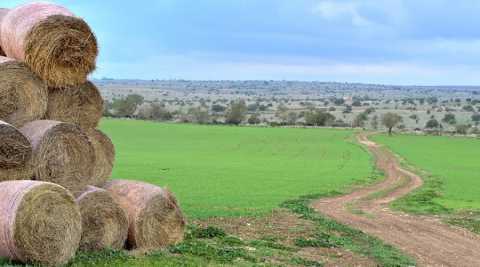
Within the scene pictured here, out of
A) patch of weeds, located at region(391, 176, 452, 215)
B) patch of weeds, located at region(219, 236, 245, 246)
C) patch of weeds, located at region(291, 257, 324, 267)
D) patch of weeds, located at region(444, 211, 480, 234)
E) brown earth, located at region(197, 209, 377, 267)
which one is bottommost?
patch of weeds, located at region(391, 176, 452, 215)

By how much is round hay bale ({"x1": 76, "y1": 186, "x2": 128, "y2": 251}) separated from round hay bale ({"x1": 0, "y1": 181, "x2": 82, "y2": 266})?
4.39ft

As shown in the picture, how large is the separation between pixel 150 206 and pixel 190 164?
36.7 m

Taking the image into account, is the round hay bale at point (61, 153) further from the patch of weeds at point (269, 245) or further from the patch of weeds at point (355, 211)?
the patch of weeds at point (355, 211)

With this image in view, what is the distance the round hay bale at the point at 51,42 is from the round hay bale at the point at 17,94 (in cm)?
27

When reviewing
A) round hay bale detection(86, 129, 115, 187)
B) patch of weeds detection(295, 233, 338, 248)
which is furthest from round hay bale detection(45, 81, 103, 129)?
patch of weeds detection(295, 233, 338, 248)

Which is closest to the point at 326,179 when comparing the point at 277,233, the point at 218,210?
the point at 218,210

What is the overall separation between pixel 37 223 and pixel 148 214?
3.95 m

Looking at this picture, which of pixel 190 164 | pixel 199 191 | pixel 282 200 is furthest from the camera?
pixel 190 164

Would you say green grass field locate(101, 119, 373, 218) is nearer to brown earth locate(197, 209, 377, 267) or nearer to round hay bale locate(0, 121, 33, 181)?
brown earth locate(197, 209, 377, 267)

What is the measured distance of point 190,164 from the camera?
5297cm

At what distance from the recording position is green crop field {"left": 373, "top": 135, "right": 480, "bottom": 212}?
115ft

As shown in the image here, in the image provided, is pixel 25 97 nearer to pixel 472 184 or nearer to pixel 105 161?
pixel 105 161

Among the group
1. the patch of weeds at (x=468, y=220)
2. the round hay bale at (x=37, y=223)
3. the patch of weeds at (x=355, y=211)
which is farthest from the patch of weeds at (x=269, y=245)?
the patch of weeds at (x=468, y=220)

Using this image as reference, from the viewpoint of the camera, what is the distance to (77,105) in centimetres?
1584
